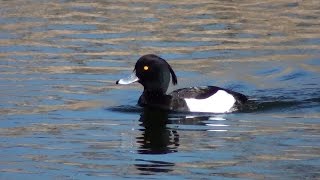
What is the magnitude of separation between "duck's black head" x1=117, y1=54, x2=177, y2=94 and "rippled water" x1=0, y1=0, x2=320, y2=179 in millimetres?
372

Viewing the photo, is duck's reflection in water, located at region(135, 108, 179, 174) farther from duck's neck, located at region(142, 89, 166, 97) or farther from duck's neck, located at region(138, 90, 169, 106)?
duck's neck, located at region(142, 89, 166, 97)

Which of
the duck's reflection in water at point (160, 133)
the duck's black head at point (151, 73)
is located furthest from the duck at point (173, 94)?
the duck's reflection in water at point (160, 133)

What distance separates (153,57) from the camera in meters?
16.0

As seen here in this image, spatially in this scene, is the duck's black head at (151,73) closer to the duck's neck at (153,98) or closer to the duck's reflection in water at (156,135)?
the duck's neck at (153,98)

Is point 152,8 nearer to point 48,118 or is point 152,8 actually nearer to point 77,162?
point 48,118

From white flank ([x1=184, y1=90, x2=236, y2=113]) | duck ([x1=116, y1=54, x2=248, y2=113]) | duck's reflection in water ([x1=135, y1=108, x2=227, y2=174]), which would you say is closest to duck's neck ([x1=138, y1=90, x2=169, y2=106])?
duck ([x1=116, y1=54, x2=248, y2=113])

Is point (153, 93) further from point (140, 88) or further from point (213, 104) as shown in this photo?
point (140, 88)

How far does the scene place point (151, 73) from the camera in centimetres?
1606

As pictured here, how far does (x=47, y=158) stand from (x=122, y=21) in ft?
34.2

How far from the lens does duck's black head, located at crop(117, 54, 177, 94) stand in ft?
52.5

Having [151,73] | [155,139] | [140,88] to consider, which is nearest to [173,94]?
[151,73]

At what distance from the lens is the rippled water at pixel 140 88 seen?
12.1 m

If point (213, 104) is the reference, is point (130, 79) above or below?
above

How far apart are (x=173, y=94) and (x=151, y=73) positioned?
447 mm
